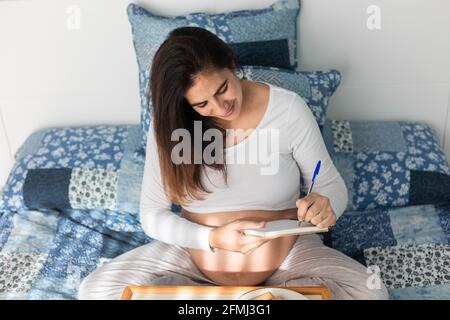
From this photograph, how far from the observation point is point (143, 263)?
1.38 metres

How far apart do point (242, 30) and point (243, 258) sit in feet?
2.47

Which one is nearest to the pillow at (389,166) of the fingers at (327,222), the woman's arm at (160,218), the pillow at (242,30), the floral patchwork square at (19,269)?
the pillow at (242,30)

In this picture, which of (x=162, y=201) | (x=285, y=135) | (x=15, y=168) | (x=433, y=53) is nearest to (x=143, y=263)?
(x=162, y=201)

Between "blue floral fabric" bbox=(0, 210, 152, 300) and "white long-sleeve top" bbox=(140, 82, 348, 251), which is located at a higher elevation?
"white long-sleeve top" bbox=(140, 82, 348, 251)

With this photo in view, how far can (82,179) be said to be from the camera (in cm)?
174

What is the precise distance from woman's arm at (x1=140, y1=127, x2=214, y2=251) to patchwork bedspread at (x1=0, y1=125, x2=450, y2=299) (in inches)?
10.8

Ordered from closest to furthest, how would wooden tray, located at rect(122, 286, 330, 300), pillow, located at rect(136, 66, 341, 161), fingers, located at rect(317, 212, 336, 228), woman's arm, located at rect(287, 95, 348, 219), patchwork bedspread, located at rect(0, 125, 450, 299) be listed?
wooden tray, located at rect(122, 286, 330, 300), fingers, located at rect(317, 212, 336, 228), woman's arm, located at rect(287, 95, 348, 219), patchwork bedspread, located at rect(0, 125, 450, 299), pillow, located at rect(136, 66, 341, 161)

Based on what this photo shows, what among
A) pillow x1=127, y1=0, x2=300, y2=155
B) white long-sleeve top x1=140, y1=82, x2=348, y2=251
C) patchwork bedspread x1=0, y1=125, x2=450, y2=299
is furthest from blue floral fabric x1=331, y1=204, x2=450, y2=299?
pillow x1=127, y1=0, x2=300, y2=155

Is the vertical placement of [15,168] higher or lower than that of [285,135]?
lower

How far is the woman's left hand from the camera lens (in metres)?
1.19

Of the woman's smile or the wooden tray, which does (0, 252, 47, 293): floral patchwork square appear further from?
the woman's smile

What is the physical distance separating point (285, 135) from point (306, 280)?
359 mm

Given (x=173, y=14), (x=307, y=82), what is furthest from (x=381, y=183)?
(x=173, y=14)
